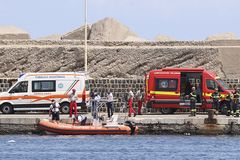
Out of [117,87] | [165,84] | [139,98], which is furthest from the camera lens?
[117,87]

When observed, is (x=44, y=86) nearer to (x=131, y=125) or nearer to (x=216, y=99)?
(x=131, y=125)

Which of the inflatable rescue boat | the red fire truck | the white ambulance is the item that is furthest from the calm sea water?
the white ambulance

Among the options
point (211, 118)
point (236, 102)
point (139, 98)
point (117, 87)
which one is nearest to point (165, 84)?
point (139, 98)

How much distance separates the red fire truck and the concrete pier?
2.68 m

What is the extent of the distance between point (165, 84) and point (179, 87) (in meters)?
0.57

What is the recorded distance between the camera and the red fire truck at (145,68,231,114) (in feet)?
202

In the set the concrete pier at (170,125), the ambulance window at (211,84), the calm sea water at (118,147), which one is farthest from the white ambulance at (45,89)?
the ambulance window at (211,84)

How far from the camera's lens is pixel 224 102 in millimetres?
61688

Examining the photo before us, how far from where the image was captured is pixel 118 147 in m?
54.5

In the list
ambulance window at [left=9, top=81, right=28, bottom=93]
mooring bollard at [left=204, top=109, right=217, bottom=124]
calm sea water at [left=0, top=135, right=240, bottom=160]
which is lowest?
calm sea water at [left=0, top=135, right=240, bottom=160]

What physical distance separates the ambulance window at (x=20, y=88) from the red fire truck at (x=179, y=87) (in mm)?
4914

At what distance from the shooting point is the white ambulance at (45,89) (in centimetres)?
6228

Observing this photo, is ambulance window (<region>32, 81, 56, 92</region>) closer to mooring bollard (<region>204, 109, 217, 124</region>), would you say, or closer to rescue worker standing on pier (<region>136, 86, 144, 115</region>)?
rescue worker standing on pier (<region>136, 86, 144, 115</region>)

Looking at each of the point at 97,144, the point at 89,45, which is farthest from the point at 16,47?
the point at 97,144
